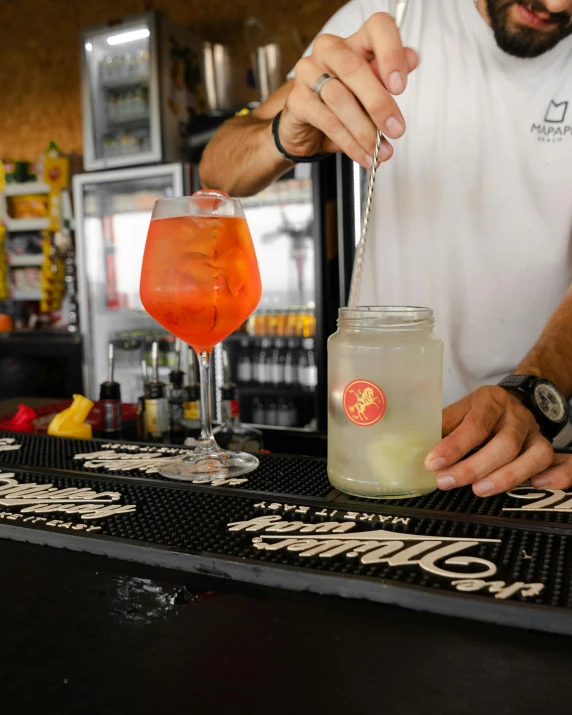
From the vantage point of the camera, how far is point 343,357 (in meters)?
0.73

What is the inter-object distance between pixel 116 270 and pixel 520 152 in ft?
9.72

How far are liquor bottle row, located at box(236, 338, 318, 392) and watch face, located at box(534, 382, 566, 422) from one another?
257 cm

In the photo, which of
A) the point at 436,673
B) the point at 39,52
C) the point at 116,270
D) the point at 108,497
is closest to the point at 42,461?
the point at 108,497

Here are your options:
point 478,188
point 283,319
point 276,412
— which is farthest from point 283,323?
point 478,188

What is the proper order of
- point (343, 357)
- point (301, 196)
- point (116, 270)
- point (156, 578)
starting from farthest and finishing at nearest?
point (116, 270), point (301, 196), point (343, 357), point (156, 578)

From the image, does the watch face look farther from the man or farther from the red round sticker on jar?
the man

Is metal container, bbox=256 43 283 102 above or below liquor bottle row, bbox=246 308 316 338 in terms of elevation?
above

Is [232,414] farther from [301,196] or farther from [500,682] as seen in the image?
[301,196]

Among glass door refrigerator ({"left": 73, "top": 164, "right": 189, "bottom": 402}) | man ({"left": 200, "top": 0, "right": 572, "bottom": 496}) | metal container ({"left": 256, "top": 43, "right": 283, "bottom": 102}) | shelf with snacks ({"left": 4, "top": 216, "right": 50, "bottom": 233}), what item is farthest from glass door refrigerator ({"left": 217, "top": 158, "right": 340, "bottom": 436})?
man ({"left": 200, "top": 0, "right": 572, "bottom": 496})

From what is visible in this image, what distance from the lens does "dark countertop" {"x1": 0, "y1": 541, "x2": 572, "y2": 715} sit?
40 centimetres

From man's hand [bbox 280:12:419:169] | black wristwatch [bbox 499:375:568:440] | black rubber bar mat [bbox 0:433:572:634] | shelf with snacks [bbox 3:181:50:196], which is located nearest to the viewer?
black rubber bar mat [bbox 0:433:572:634]

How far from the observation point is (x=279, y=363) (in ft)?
12.2

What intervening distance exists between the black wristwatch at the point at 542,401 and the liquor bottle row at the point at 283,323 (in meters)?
2.51

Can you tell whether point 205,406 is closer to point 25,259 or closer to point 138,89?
point 138,89
